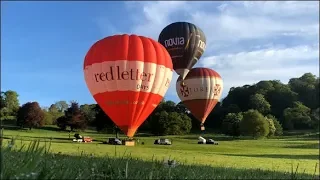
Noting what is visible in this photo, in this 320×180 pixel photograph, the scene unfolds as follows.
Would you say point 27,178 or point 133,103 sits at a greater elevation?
point 133,103

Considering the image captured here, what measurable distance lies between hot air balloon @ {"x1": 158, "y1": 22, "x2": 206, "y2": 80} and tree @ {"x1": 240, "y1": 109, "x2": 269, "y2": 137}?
4251cm

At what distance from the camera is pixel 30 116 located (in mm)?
85000

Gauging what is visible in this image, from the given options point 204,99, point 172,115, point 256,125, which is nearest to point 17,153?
point 204,99

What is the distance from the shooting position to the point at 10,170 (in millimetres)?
3766

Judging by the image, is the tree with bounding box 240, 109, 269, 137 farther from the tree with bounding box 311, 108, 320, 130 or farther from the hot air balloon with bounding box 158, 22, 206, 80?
the hot air balloon with bounding box 158, 22, 206, 80

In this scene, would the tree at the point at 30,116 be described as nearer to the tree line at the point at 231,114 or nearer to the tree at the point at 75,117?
the tree line at the point at 231,114

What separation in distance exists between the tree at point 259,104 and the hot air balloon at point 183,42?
238 feet

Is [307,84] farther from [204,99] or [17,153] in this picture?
[17,153]

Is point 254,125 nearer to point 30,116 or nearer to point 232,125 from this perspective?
point 232,125

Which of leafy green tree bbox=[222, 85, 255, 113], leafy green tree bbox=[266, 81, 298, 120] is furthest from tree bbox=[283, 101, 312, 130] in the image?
leafy green tree bbox=[222, 85, 255, 113]

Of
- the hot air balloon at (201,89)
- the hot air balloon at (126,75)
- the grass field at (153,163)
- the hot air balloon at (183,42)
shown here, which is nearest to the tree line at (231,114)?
the hot air balloon at (201,89)

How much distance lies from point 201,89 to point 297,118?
6582cm

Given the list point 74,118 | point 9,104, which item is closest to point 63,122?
point 74,118

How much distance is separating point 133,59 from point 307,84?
113 m
